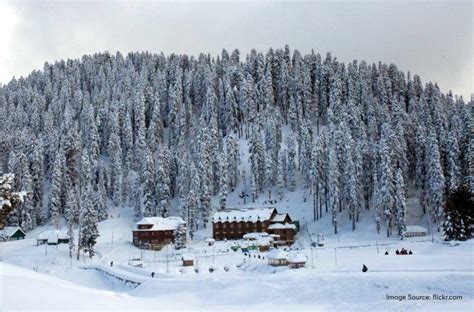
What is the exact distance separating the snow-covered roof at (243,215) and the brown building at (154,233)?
28.8 feet

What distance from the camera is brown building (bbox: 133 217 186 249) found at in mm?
96875

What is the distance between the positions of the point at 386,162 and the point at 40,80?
158 m

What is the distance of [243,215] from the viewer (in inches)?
4102

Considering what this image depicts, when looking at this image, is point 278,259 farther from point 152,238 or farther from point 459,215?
point 152,238

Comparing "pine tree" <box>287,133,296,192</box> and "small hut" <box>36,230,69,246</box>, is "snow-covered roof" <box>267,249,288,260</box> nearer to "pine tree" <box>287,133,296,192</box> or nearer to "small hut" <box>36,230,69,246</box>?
"small hut" <box>36,230,69,246</box>

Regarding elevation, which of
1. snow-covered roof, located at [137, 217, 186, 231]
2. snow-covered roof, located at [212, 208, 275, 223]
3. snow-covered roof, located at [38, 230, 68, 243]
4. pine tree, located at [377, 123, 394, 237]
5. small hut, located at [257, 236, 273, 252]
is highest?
pine tree, located at [377, 123, 394, 237]

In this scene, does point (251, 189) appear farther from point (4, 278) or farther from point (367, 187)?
point (4, 278)

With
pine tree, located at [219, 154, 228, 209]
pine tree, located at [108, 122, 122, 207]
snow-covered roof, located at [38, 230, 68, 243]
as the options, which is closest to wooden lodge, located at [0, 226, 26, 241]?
snow-covered roof, located at [38, 230, 68, 243]

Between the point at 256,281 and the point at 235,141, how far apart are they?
77788 mm

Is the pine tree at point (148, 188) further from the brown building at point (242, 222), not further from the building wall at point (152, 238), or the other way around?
the brown building at point (242, 222)

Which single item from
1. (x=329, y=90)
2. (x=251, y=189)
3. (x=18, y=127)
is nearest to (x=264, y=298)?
(x=251, y=189)

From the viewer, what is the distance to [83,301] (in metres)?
22.2

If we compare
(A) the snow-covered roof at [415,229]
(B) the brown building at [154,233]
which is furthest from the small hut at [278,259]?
(B) the brown building at [154,233]

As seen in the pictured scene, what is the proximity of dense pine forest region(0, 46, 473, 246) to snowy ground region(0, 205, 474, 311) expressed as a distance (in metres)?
10.6
